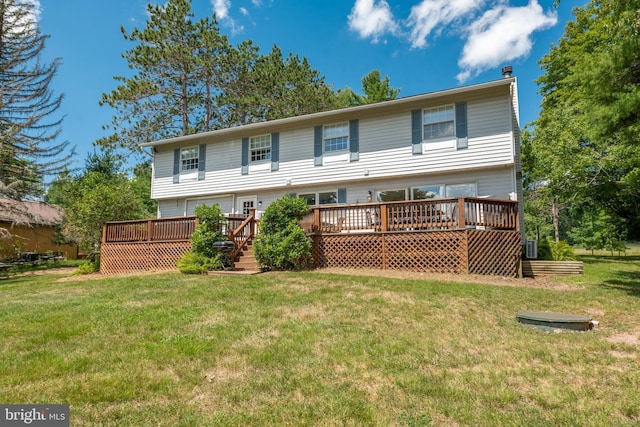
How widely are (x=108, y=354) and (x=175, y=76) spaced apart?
2228cm

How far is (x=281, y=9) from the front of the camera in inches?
766

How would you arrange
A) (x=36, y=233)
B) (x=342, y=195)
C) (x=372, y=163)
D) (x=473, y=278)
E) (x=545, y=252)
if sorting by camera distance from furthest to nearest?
(x=36, y=233) → (x=342, y=195) → (x=372, y=163) → (x=545, y=252) → (x=473, y=278)

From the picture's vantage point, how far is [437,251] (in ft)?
29.4

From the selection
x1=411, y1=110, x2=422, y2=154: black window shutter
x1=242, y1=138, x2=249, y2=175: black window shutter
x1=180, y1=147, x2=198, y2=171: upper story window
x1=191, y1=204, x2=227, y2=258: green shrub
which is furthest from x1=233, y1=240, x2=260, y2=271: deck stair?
x1=180, y1=147, x2=198, y2=171: upper story window

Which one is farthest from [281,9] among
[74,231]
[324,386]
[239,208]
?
[324,386]

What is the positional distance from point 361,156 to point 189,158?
8073mm

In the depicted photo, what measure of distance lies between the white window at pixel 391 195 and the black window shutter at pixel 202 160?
7773 millimetres

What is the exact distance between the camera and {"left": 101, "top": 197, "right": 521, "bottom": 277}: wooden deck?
28.8 ft

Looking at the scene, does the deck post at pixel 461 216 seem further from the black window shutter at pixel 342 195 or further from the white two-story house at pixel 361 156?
the black window shutter at pixel 342 195

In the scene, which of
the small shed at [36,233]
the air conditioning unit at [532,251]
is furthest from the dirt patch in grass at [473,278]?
the small shed at [36,233]

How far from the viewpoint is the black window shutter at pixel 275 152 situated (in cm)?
1428

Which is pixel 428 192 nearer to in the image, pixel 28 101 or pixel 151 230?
pixel 151 230

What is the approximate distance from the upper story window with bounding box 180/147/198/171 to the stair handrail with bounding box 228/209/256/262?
590 cm

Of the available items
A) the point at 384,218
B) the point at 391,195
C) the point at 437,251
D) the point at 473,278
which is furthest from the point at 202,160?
the point at 473,278
